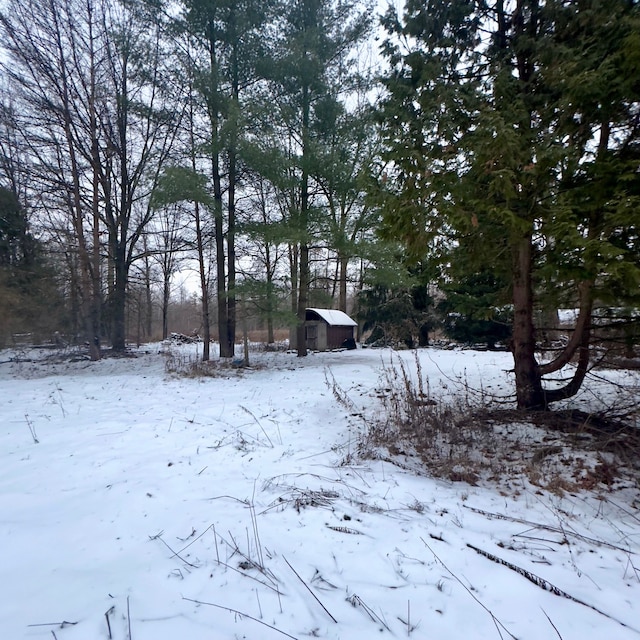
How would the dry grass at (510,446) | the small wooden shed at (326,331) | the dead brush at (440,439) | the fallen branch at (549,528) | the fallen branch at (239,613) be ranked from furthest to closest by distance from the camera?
the small wooden shed at (326,331) < the dead brush at (440,439) < the dry grass at (510,446) < the fallen branch at (549,528) < the fallen branch at (239,613)

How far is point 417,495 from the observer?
3238 mm

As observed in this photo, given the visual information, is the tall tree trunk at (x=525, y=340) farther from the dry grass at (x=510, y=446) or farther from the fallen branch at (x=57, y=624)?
the fallen branch at (x=57, y=624)

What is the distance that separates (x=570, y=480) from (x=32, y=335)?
48.4 feet

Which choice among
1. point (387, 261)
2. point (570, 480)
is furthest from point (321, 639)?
point (387, 261)

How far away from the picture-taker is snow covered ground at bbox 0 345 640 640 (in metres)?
1.82

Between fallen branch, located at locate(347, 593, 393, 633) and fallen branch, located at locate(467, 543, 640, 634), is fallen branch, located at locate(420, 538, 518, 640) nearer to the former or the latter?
fallen branch, located at locate(467, 543, 640, 634)

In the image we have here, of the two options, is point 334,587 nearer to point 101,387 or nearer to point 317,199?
point 101,387

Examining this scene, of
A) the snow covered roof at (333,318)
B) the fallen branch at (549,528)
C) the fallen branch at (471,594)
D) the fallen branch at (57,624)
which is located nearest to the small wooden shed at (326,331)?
the snow covered roof at (333,318)

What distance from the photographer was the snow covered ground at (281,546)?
5.96 feet

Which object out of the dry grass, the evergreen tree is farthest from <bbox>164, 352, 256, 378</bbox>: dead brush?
the evergreen tree

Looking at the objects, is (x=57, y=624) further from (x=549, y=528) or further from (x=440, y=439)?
(x=440, y=439)

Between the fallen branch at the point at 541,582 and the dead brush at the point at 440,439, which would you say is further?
the dead brush at the point at 440,439

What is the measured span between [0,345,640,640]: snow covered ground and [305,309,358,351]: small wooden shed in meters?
13.1

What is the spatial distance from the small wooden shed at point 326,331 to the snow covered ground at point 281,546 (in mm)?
13128
